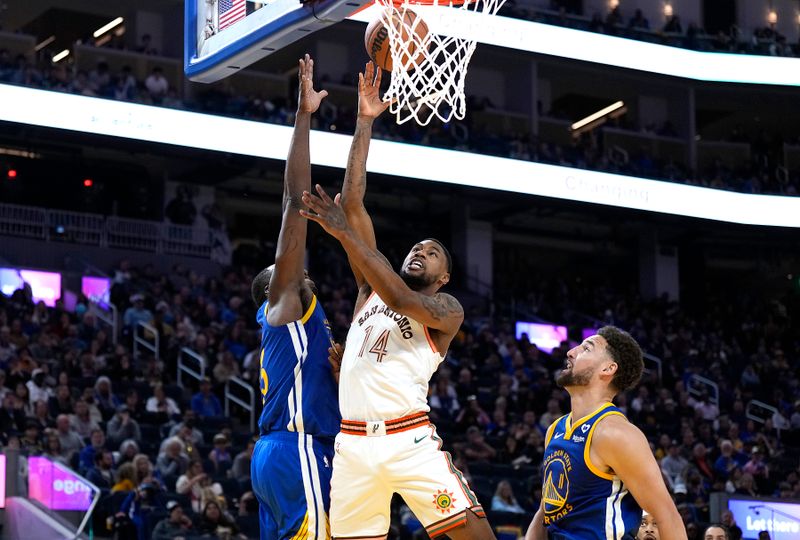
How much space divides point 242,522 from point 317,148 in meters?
11.3

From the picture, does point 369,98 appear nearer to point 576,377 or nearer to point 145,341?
point 576,377

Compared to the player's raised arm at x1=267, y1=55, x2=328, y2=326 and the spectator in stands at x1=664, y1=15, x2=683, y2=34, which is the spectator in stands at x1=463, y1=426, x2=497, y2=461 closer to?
the player's raised arm at x1=267, y1=55, x2=328, y2=326

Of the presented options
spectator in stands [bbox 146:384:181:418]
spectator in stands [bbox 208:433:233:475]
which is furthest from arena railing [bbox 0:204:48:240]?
spectator in stands [bbox 208:433:233:475]

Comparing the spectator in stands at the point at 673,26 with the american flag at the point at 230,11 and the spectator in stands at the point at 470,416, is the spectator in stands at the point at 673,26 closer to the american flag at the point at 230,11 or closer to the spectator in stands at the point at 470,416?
the spectator in stands at the point at 470,416

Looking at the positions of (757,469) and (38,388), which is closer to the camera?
(38,388)

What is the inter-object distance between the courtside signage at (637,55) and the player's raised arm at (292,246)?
1616 centimetres

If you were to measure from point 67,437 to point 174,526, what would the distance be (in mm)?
2126

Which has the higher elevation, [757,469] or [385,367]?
[385,367]

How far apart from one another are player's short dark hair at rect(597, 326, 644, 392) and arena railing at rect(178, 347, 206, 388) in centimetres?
1122

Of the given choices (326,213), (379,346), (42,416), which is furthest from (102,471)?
(326,213)

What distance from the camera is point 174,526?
10.5 meters

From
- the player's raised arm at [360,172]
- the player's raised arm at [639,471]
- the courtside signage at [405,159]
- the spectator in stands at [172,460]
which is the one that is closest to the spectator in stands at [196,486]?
the spectator in stands at [172,460]

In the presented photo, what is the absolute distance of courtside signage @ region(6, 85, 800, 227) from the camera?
63.7ft

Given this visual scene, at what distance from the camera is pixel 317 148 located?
70.5 ft
